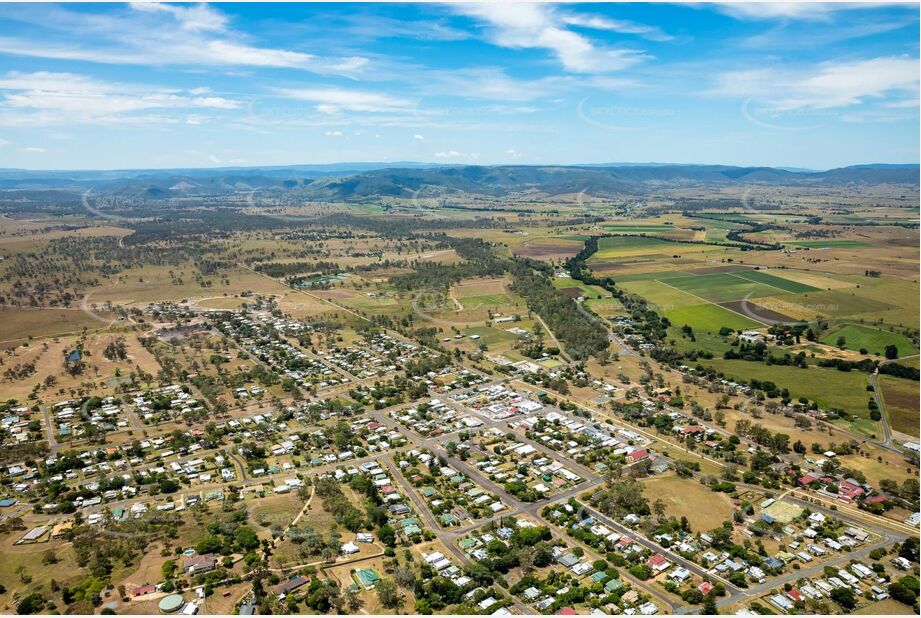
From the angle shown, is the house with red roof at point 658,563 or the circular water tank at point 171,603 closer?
the circular water tank at point 171,603

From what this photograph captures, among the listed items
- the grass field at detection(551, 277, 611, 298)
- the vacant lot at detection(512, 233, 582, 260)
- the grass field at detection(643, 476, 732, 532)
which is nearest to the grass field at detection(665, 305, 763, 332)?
the grass field at detection(551, 277, 611, 298)

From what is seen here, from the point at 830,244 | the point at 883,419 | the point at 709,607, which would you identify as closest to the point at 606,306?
the point at 883,419

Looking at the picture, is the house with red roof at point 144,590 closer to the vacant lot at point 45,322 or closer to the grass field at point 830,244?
Result: the vacant lot at point 45,322

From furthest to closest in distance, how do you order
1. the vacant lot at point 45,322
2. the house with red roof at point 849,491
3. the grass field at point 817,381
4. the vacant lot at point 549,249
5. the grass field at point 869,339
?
the vacant lot at point 549,249 → the vacant lot at point 45,322 → the grass field at point 869,339 → the grass field at point 817,381 → the house with red roof at point 849,491

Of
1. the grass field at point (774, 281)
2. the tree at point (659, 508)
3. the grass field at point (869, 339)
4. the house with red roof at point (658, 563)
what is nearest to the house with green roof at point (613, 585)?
the house with red roof at point (658, 563)

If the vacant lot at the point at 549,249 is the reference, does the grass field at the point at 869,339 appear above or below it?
below

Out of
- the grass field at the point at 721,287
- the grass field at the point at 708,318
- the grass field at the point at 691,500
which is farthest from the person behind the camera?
the grass field at the point at 721,287

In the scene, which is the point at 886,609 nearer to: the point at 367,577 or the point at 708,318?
the point at 367,577

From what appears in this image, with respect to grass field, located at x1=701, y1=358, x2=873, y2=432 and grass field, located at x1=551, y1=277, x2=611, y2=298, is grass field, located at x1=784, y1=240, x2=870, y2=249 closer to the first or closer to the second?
grass field, located at x1=551, y1=277, x2=611, y2=298

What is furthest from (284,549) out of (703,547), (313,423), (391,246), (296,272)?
(391,246)
